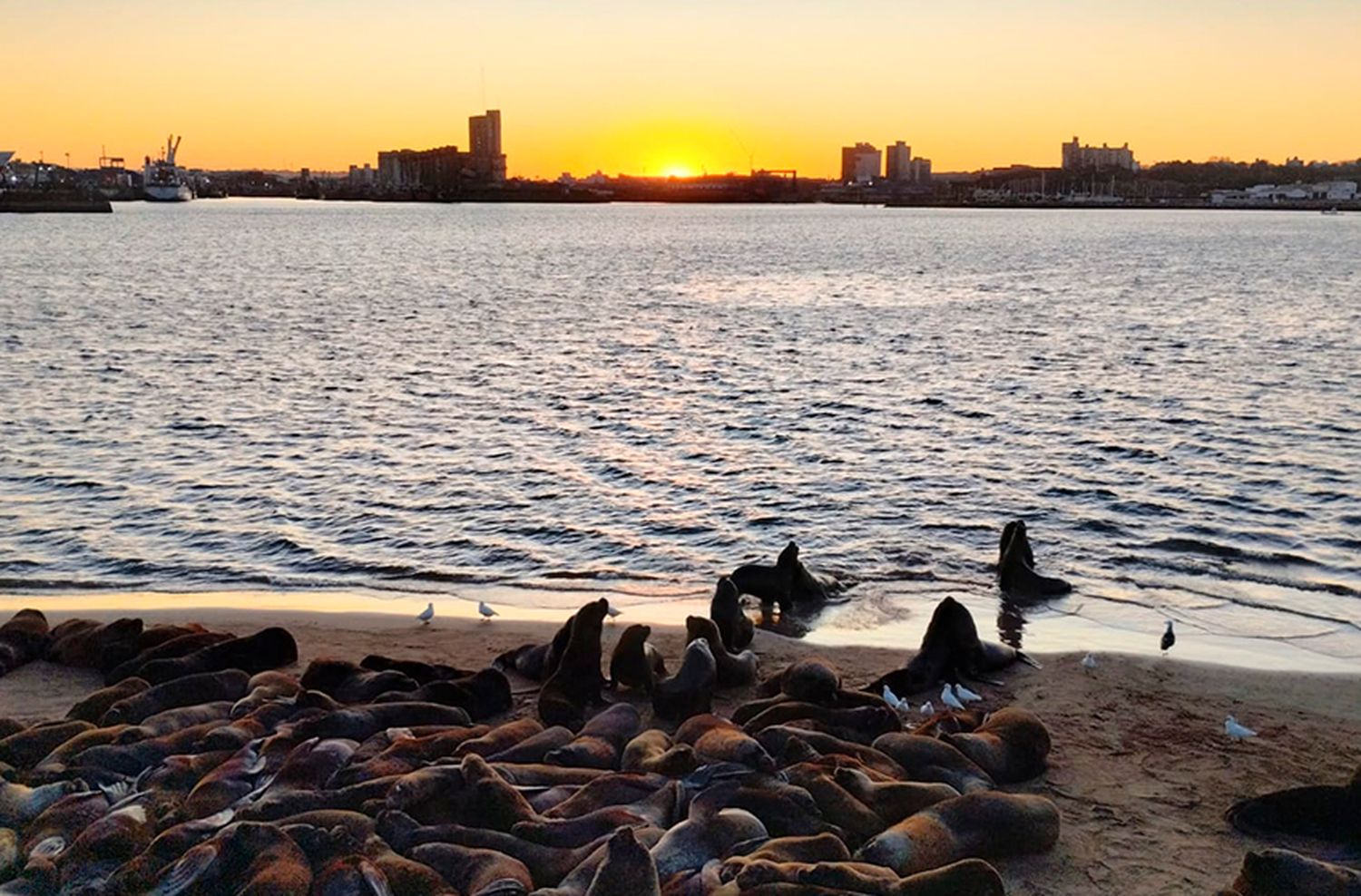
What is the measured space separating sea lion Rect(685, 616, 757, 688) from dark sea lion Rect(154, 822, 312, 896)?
15.7ft

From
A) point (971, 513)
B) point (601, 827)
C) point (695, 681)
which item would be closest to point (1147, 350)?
point (971, 513)

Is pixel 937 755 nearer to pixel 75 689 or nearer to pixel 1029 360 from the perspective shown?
pixel 75 689

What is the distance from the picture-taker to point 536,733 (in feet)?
29.4

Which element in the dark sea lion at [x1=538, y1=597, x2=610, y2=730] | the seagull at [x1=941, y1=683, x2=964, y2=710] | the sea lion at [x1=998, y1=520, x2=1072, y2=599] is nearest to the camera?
the dark sea lion at [x1=538, y1=597, x2=610, y2=730]

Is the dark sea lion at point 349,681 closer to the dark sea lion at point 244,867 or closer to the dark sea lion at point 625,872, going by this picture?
the dark sea lion at point 244,867

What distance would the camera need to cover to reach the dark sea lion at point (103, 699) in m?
9.60

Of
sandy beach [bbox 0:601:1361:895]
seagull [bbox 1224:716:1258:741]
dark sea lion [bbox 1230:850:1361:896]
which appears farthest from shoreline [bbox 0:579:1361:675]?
dark sea lion [bbox 1230:850:1361:896]

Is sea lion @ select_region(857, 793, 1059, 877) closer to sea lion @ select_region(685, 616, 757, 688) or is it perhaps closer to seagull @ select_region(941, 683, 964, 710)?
seagull @ select_region(941, 683, 964, 710)

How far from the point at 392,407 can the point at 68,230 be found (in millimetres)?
134165

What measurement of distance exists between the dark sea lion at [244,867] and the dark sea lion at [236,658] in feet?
13.2

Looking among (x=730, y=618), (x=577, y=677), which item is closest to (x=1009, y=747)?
(x=577, y=677)

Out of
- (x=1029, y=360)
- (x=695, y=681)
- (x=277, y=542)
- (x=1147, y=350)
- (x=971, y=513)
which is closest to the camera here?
(x=695, y=681)

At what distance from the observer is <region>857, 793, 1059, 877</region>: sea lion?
7031 mm

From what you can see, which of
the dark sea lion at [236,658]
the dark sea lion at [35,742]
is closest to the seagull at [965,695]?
the dark sea lion at [236,658]
